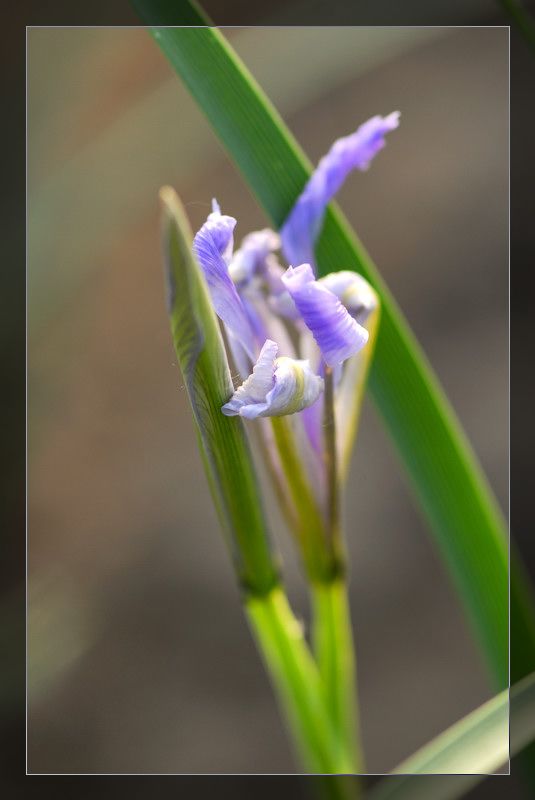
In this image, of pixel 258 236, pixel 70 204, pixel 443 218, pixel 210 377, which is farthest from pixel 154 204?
pixel 210 377

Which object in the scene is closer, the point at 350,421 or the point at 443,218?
the point at 350,421

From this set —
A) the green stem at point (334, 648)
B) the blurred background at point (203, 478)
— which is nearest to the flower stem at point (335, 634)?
the green stem at point (334, 648)

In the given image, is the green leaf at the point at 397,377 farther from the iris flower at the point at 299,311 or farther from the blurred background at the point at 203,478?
the blurred background at the point at 203,478

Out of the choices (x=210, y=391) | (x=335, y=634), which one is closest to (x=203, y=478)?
(x=335, y=634)

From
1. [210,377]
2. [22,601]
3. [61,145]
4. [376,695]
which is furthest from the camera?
[376,695]

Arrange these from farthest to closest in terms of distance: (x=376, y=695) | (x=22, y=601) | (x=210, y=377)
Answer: (x=376, y=695) → (x=22, y=601) → (x=210, y=377)

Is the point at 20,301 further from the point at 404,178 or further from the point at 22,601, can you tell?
the point at 404,178

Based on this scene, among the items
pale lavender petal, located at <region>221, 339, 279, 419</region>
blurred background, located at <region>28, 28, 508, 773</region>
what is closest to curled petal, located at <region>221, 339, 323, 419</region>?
pale lavender petal, located at <region>221, 339, 279, 419</region>
